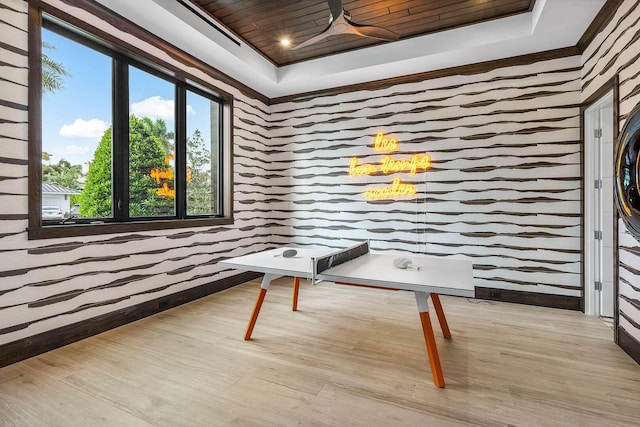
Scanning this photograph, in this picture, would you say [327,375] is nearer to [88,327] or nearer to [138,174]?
[88,327]

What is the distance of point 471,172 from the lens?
3871mm

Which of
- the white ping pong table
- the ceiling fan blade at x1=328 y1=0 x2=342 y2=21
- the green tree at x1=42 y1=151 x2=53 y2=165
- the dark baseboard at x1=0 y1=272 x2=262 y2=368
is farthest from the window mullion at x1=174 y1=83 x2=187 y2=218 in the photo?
the ceiling fan blade at x1=328 y1=0 x2=342 y2=21

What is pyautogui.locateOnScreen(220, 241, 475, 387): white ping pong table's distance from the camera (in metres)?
1.86

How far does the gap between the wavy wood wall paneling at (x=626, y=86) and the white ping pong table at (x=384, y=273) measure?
119cm

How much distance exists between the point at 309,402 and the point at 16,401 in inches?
66.2

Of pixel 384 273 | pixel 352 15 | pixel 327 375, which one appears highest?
pixel 352 15

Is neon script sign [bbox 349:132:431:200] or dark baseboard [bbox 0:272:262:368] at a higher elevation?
neon script sign [bbox 349:132:431:200]

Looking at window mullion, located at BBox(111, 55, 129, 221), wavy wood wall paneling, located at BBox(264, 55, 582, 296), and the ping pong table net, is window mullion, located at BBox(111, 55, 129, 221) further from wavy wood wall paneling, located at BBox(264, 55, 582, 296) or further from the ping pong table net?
wavy wood wall paneling, located at BBox(264, 55, 582, 296)

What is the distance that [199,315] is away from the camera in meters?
3.21

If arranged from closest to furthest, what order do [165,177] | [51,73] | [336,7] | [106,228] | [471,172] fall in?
[336,7] < [51,73] < [106,228] < [165,177] < [471,172]

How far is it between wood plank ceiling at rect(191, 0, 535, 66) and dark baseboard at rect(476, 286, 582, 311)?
9.89 ft

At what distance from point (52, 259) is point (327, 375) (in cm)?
230

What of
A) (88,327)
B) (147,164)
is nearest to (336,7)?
(147,164)

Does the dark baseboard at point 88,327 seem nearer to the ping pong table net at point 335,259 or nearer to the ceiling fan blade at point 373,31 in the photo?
the ping pong table net at point 335,259
